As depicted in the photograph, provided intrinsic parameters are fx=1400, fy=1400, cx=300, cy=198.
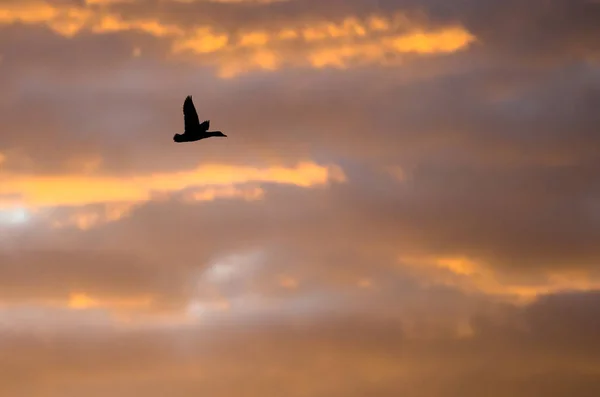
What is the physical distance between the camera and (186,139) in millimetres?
105188

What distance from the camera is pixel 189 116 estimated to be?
343 feet

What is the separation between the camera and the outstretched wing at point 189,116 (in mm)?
103938

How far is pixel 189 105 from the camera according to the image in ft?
341

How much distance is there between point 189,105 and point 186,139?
279 centimetres

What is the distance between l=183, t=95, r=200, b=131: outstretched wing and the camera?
341ft
